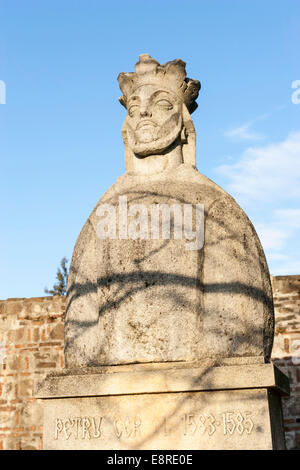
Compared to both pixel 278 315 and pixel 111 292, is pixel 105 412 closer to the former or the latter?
pixel 111 292

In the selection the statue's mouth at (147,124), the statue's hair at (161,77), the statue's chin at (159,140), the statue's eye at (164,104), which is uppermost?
the statue's hair at (161,77)

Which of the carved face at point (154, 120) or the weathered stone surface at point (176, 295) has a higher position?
the carved face at point (154, 120)

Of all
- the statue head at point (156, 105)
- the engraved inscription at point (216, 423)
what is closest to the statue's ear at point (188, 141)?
the statue head at point (156, 105)

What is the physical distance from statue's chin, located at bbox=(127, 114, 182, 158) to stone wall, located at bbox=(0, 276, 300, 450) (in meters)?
4.14

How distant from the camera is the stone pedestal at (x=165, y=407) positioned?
9.84 ft

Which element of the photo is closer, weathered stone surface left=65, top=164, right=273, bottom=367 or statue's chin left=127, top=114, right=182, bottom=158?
weathered stone surface left=65, top=164, right=273, bottom=367

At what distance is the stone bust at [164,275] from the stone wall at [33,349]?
159 inches

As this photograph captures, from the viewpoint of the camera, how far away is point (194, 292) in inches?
132

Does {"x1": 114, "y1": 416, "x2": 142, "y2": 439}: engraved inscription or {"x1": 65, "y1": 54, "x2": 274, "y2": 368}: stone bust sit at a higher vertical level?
{"x1": 65, "y1": 54, "x2": 274, "y2": 368}: stone bust

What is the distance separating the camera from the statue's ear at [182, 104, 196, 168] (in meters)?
4.04

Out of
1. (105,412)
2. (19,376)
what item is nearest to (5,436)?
(19,376)

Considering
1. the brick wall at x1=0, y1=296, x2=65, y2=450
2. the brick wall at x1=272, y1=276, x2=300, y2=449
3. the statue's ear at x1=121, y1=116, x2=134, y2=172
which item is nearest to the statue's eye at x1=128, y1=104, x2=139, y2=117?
the statue's ear at x1=121, y1=116, x2=134, y2=172

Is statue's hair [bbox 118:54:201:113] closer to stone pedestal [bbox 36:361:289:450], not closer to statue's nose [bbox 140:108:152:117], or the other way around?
statue's nose [bbox 140:108:152:117]

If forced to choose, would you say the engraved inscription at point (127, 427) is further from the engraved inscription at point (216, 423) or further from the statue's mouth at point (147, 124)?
the statue's mouth at point (147, 124)
